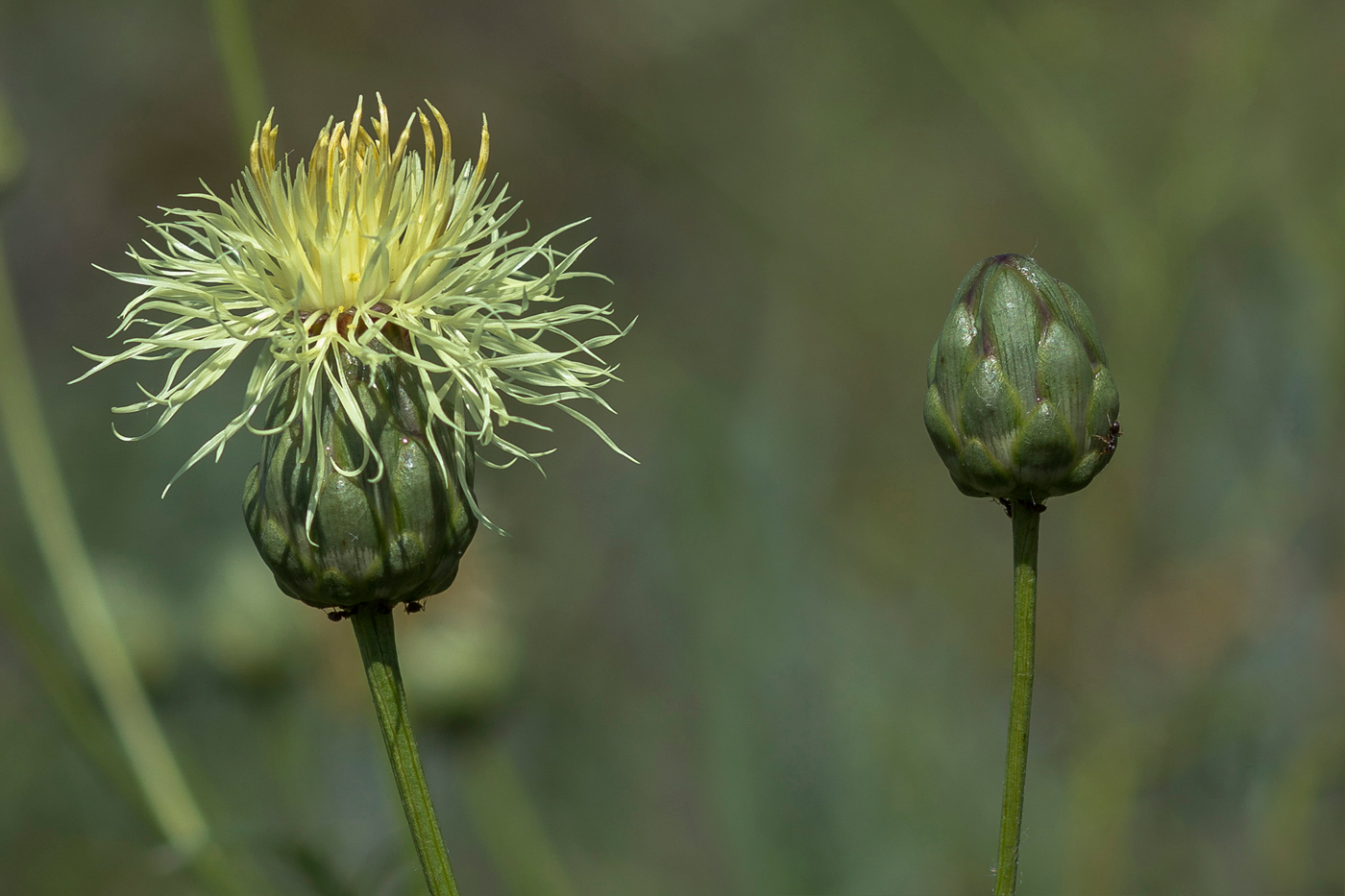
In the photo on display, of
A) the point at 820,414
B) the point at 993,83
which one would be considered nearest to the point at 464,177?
the point at 993,83

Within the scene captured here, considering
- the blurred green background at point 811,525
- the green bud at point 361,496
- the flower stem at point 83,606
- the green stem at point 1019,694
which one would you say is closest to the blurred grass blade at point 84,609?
the flower stem at point 83,606

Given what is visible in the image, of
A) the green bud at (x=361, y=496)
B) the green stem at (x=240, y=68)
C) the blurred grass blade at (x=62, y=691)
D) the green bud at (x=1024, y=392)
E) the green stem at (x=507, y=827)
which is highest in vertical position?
the green stem at (x=240, y=68)

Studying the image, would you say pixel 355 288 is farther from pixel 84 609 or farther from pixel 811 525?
pixel 811 525

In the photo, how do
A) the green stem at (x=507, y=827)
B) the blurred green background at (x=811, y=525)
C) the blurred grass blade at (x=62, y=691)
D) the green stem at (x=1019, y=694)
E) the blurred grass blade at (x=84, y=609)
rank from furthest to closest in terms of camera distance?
1. the blurred green background at (x=811, y=525)
2. the green stem at (x=507, y=827)
3. the blurred grass blade at (x=84, y=609)
4. the blurred grass blade at (x=62, y=691)
5. the green stem at (x=1019, y=694)

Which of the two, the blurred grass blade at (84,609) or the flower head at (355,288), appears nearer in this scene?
the flower head at (355,288)

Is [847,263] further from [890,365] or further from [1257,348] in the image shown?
[1257,348]

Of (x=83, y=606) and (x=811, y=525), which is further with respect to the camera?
(x=811, y=525)

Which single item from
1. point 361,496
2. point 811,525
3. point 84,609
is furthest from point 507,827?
point 361,496

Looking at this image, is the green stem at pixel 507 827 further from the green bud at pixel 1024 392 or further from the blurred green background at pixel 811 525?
the green bud at pixel 1024 392
